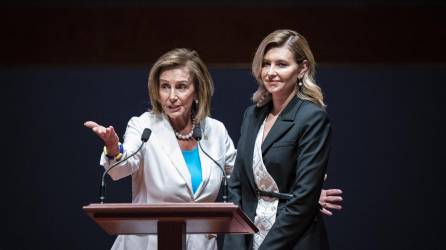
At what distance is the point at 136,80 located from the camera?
422cm

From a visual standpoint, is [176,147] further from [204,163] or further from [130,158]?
[130,158]

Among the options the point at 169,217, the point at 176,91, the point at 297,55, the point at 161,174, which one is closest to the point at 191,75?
the point at 176,91

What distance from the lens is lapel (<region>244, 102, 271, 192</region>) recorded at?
301 cm

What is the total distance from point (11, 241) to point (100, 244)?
440mm

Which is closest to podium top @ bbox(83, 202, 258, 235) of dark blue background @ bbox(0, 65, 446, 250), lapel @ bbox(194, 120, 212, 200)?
lapel @ bbox(194, 120, 212, 200)

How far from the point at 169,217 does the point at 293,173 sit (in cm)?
Answer: 67

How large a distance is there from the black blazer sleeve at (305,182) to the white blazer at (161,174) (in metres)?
0.49

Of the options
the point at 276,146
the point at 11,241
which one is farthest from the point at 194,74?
the point at 11,241

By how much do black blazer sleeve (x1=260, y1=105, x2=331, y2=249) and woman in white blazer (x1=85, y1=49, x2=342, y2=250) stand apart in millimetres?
513

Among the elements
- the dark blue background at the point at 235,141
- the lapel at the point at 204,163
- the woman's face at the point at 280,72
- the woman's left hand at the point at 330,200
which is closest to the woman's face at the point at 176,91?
the lapel at the point at 204,163

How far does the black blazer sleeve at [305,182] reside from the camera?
9.29 ft

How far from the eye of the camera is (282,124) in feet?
9.84

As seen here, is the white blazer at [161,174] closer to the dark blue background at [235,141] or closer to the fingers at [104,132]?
the fingers at [104,132]

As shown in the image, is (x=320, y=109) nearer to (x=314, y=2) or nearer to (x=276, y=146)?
(x=276, y=146)
